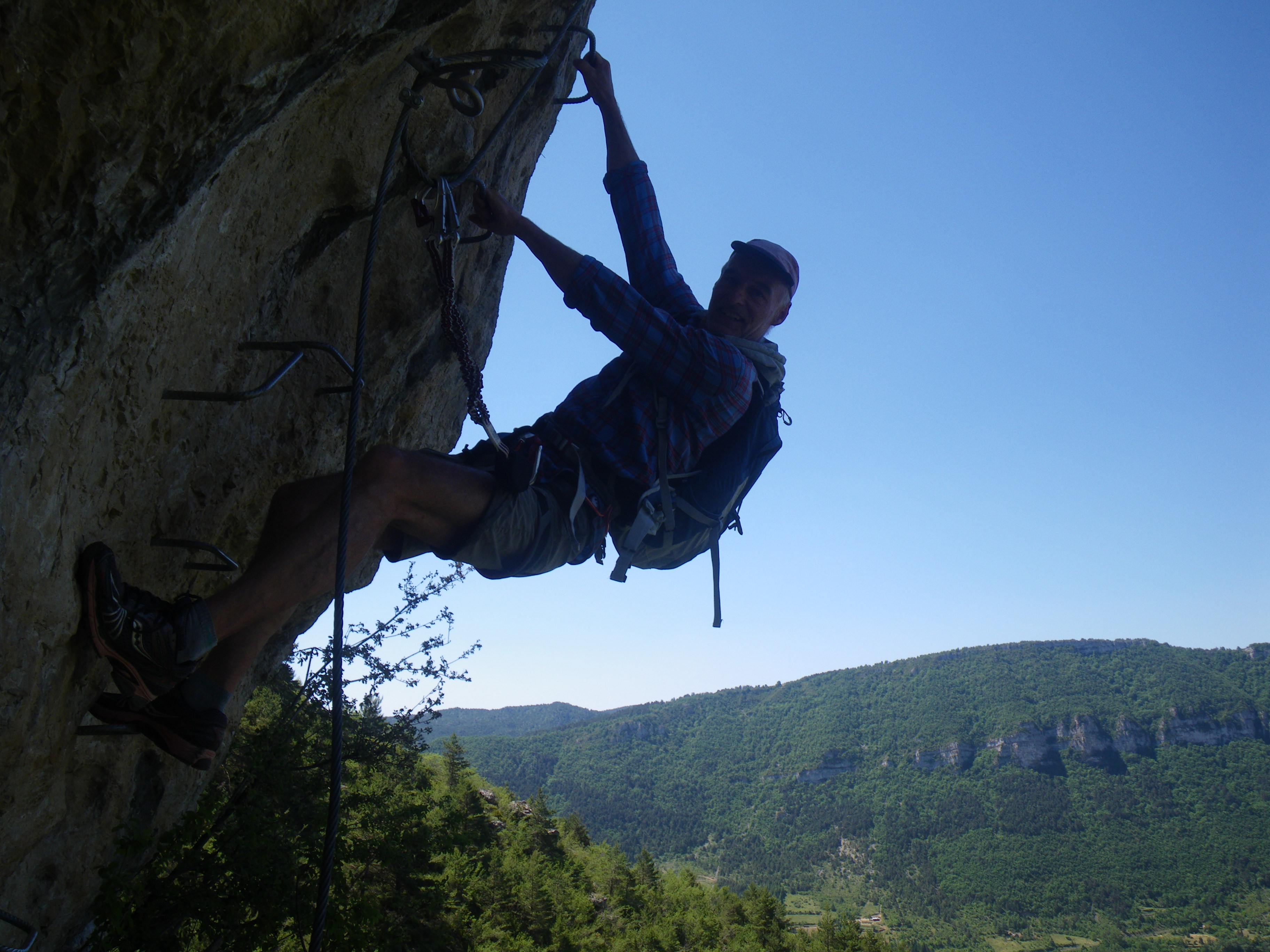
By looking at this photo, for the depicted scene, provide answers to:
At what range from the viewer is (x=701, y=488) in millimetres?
3340

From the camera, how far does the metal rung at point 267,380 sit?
2281mm

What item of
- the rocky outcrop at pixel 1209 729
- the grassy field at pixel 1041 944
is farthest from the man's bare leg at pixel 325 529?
the rocky outcrop at pixel 1209 729

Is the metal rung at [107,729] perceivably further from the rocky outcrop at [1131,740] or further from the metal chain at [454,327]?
the rocky outcrop at [1131,740]

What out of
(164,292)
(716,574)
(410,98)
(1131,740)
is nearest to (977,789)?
(1131,740)

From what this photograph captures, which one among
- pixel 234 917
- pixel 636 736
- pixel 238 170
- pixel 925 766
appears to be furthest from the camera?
pixel 636 736

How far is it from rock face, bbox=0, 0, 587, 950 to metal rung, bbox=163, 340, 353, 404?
2.0 inches

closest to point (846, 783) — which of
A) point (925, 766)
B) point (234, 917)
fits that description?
point (925, 766)

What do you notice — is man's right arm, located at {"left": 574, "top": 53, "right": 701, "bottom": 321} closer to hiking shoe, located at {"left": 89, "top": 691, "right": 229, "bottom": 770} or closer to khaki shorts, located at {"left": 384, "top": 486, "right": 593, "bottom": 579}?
khaki shorts, located at {"left": 384, "top": 486, "right": 593, "bottom": 579}

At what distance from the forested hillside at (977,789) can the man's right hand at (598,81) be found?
254ft

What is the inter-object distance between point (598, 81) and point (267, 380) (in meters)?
2.42

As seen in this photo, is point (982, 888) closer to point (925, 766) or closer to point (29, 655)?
point (925, 766)

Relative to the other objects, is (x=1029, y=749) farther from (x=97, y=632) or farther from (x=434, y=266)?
(x=97, y=632)

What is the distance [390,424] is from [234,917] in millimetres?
4582

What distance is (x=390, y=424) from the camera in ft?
13.4
